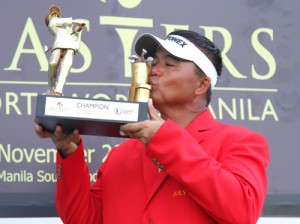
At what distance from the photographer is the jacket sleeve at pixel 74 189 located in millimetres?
1891

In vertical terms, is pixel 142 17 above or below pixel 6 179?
above

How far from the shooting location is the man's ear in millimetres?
1948

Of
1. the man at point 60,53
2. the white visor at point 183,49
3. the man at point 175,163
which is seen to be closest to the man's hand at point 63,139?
the man at point 175,163

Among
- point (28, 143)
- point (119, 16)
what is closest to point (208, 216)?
point (28, 143)

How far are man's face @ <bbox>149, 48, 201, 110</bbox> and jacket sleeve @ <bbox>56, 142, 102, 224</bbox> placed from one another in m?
0.27

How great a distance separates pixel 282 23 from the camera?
2686 mm

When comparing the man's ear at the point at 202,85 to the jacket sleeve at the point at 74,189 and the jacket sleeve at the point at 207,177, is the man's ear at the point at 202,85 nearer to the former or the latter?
the jacket sleeve at the point at 207,177

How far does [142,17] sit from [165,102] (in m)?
0.73

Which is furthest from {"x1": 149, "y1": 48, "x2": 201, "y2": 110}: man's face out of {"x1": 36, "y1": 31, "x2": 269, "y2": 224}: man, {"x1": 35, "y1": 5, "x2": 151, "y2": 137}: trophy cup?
{"x1": 35, "y1": 5, "x2": 151, "y2": 137}: trophy cup

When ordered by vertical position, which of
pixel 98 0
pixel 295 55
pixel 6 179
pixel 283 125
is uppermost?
pixel 98 0

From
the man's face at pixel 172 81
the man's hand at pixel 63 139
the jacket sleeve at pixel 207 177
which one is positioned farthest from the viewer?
the man's face at pixel 172 81

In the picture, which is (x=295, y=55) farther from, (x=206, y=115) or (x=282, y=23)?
(x=206, y=115)

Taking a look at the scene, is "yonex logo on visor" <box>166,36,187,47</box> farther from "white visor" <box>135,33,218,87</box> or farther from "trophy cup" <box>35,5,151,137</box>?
"trophy cup" <box>35,5,151,137</box>

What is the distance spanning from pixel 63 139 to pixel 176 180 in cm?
34
